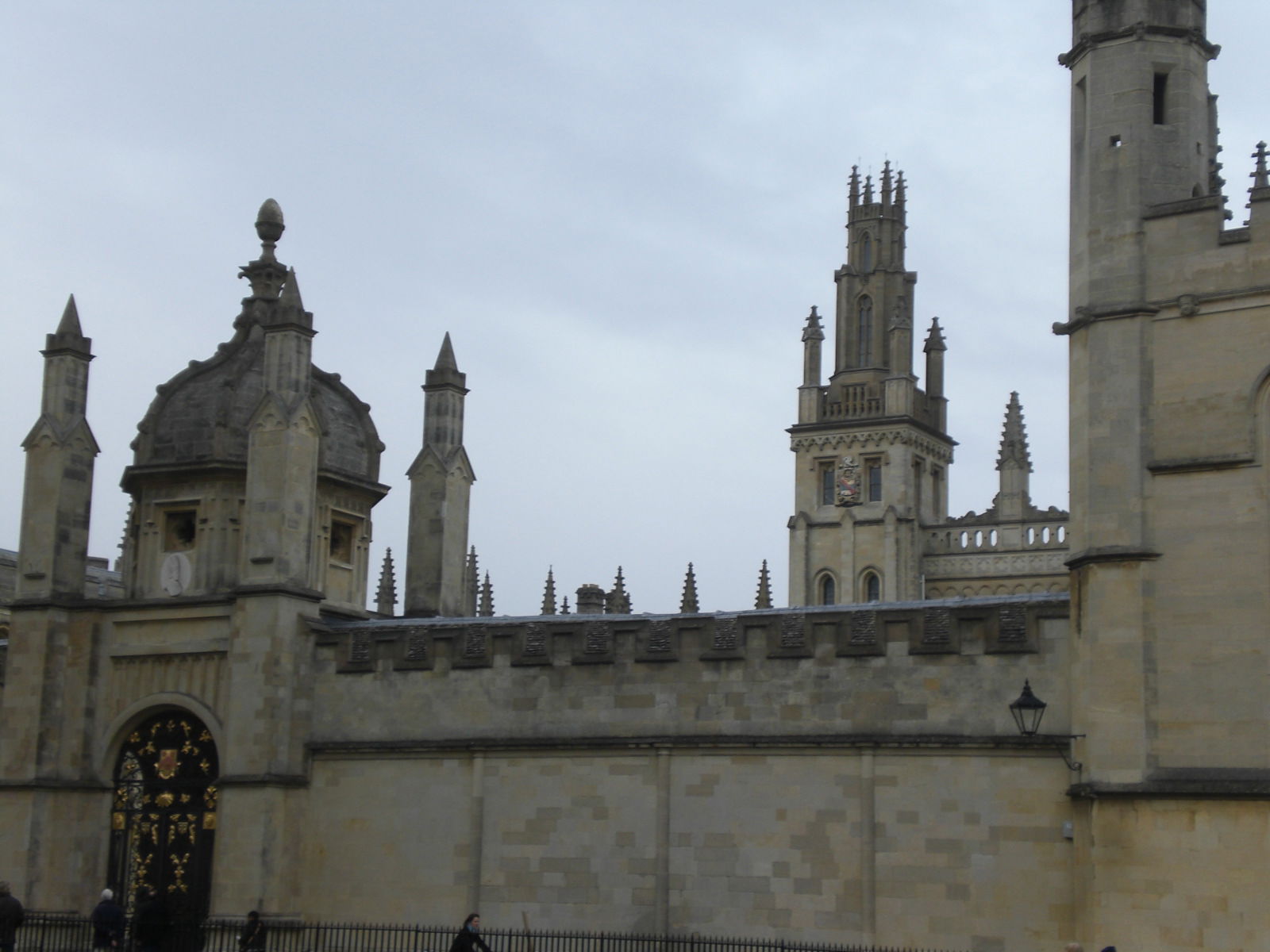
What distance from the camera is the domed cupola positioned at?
28047 mm

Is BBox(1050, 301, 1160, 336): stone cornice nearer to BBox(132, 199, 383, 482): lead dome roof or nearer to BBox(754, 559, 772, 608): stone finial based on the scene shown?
BBox(132, 199, 383, 482): lead dome roof

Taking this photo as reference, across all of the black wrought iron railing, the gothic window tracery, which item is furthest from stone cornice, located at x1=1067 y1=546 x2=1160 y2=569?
the gothic window tracery

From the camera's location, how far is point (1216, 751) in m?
21.2

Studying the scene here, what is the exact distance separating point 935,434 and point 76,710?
216 feet

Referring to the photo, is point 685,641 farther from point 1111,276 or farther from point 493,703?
point 1111,276

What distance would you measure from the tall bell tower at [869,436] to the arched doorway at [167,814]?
186ft

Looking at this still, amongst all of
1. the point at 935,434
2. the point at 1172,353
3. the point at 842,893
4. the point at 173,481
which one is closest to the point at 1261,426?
the point at 1172,353

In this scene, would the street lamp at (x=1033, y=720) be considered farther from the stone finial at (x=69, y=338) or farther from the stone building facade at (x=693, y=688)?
the stone finial at (x=69, y=338)

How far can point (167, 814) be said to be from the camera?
28.5 meters

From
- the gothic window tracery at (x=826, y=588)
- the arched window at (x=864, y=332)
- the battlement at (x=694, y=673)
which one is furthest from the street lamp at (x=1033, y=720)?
the arched window at (x=864, y=332)

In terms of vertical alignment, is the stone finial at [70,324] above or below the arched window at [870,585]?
below

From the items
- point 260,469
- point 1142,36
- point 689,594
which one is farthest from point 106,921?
point 689,594

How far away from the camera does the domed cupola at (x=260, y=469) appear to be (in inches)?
1104

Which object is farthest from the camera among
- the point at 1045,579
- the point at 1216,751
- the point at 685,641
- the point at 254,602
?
the point at 1045,579
